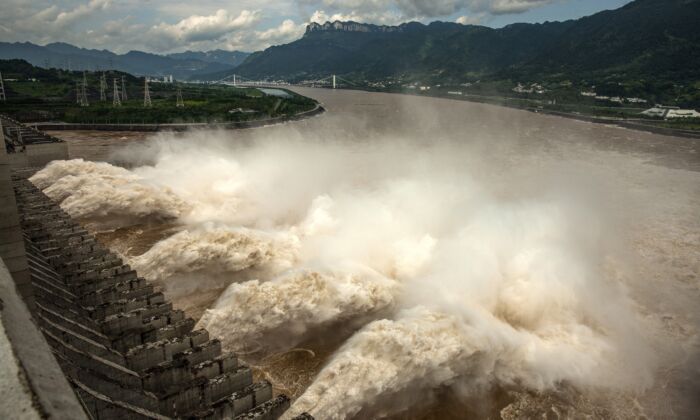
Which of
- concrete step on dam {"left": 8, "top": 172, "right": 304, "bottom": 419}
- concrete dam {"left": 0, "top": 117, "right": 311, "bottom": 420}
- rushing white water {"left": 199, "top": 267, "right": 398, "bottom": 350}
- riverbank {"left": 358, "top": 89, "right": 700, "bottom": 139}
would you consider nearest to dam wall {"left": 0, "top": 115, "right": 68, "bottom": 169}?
concrete step on dam {"left": 8, "top": 172, "right": 304, "bottom": 419}

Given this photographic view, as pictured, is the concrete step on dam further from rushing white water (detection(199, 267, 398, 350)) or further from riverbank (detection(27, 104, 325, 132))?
riverbank (detection(27, 104, 325, 132))

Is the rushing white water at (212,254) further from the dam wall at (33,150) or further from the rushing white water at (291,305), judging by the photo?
the dam wall at (33,150)

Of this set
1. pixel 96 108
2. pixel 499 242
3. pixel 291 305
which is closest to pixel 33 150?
pixel 291 305

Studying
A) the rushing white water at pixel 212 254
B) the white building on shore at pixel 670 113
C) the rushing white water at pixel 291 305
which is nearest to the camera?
the rushing white water at pixel 291 305

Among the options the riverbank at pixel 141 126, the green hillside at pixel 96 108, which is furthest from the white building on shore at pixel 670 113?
the riverbank at pixel 141 126

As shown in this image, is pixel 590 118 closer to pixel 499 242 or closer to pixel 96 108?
pixel 499 242

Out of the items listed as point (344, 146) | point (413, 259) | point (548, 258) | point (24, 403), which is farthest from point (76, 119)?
point (24, 403)

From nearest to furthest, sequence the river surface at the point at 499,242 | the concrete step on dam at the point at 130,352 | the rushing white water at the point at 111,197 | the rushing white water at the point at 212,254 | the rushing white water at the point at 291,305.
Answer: the concrete step on dam at the point at 130,352, the river surface at the point at 499,242, the rushing white water at the point at 291,305, the rushing white water at the point at 212,254, the rushing white water at the point at 111,197
